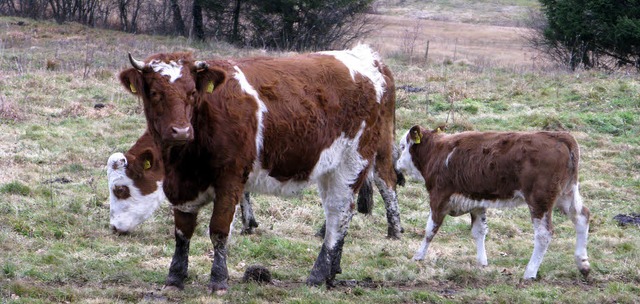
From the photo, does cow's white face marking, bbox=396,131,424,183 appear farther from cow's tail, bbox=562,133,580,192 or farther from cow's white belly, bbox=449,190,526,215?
cow's tail, bbox=562,133,580,192

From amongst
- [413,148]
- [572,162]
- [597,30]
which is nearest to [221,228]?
[572,162]

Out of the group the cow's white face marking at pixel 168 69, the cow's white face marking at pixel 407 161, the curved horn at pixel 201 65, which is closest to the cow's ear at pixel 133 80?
the cow's white face marking at pixel 168 69

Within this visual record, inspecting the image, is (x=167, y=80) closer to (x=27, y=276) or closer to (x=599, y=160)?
(x=27, y=276)

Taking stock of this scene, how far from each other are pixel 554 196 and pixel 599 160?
6.91 metres

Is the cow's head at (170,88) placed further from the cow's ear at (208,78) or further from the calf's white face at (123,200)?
the calf's white face at (123,200)

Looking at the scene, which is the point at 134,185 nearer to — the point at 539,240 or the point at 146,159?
the point at 146,159

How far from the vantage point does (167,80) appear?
21.1ft

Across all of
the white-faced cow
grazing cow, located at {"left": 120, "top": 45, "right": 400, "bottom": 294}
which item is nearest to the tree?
the white-faced cow

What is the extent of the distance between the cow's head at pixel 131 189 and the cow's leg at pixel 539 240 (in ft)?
14.0

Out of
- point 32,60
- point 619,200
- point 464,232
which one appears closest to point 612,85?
point 619,200

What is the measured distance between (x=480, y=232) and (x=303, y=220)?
251 cm

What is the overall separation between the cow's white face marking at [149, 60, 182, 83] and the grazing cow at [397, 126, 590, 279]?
407cm

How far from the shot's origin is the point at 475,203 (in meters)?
9.45

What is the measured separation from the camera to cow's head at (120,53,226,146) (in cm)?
626
